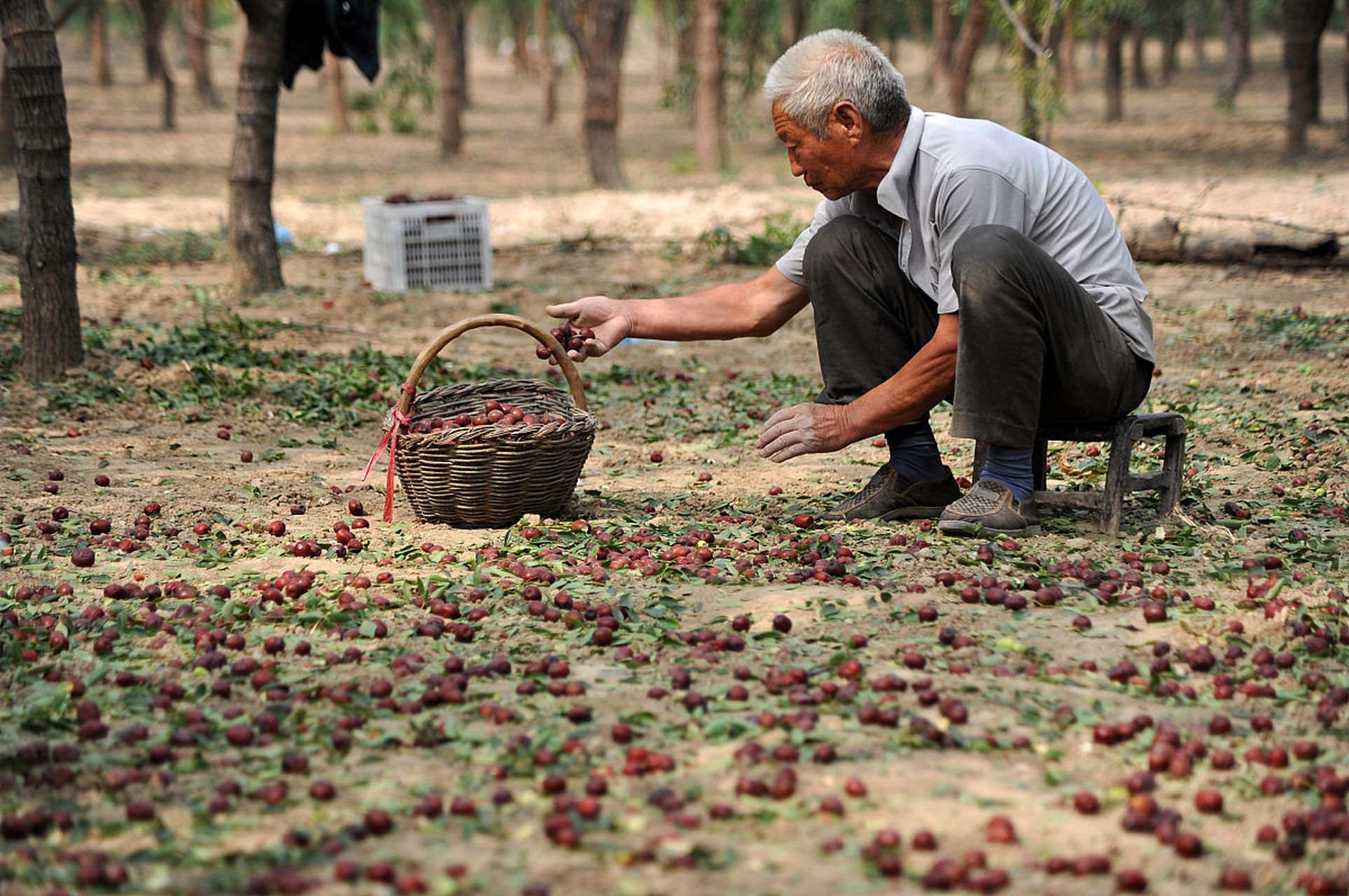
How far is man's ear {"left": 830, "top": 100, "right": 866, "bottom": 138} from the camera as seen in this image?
3904 millimetres

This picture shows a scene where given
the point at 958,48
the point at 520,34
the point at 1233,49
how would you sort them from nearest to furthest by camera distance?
the point at 958,48 < the point at 1233,49 < the point at 520,34

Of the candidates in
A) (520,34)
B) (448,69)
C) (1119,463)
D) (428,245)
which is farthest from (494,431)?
(520,34)

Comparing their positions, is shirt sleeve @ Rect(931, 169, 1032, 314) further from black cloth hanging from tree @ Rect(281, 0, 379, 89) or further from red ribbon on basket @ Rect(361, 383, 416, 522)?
black cloth hanging from tree @ Rect(281, 0, 379, 89)

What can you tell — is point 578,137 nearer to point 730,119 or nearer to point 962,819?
point 730,119

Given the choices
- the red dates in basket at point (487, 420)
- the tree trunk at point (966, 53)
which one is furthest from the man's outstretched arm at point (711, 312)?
the tree trunk at point (966, 53)

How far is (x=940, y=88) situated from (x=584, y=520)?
52.0ft

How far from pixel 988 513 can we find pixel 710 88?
1144 centimetres

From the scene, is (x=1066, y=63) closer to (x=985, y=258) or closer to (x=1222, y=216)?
(x=1222, y=216)

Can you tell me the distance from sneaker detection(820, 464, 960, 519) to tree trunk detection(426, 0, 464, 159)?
1408 centimetres

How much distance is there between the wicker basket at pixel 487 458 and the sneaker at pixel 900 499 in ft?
2.98

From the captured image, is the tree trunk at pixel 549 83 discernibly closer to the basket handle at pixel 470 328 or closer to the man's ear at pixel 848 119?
the basket handle at pixel 470 328

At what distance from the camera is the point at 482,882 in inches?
90.0

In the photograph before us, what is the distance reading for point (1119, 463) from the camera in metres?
4.14

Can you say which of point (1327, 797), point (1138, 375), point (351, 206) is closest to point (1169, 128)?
point (351, 206)
